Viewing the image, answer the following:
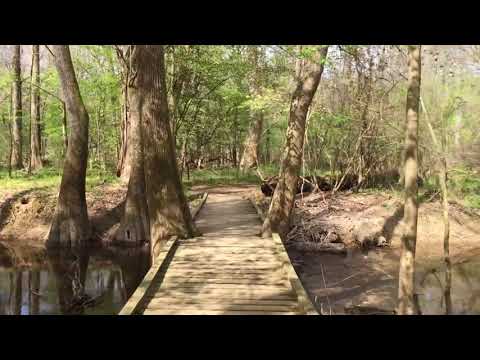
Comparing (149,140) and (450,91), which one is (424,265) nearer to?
(450,91)

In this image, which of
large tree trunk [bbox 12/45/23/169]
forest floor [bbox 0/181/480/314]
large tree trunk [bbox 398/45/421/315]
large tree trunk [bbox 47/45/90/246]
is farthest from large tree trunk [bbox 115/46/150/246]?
large tree trunk [bbox 12/45/23/169]

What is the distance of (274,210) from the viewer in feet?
32.5

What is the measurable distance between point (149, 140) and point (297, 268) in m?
4.70

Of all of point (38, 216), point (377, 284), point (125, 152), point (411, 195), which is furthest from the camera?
point (125, 152)

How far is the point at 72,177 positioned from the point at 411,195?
10.2m

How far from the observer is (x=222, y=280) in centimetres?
659

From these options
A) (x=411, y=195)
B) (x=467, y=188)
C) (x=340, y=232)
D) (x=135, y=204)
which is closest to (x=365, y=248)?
(x=340, y=232)

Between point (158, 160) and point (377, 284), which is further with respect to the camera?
point (377, 284)

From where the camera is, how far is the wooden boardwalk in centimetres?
547

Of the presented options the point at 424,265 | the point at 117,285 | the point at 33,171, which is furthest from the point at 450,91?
the point at 33,171

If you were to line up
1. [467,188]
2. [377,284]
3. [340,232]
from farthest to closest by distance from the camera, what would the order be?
[467,188]
[340,232]
[377,284]

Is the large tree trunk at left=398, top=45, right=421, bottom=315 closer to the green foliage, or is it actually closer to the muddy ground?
the muddy ground

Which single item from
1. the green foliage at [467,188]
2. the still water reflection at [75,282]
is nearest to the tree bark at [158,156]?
the still water reflection at [75,282]

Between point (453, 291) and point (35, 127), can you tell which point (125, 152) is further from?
point (453, 291)
